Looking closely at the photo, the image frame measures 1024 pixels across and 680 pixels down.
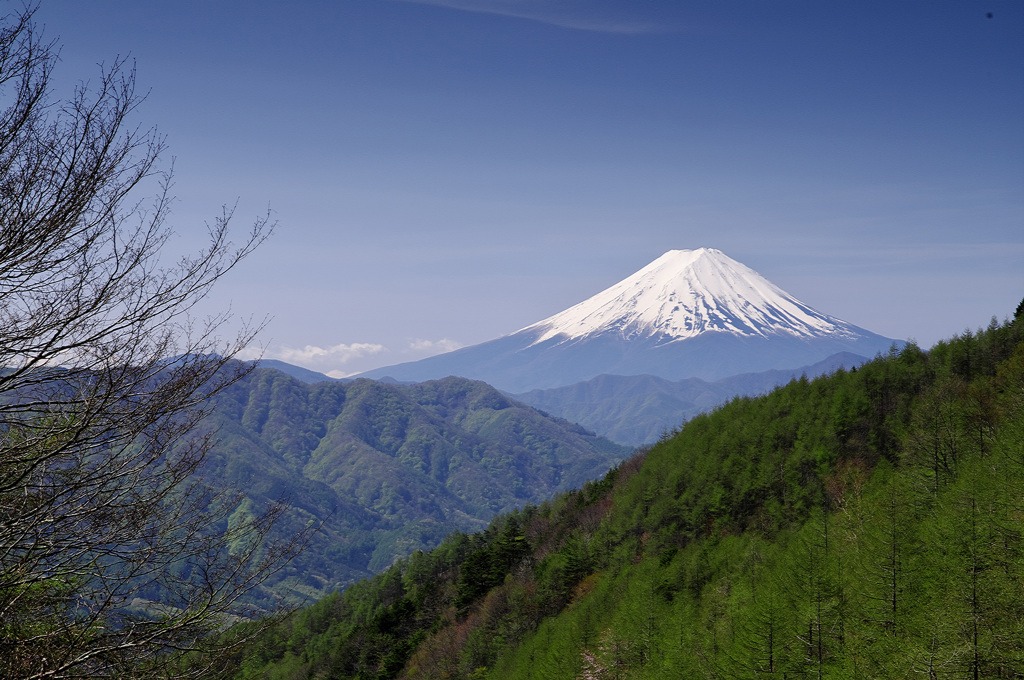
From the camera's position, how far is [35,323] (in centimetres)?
707

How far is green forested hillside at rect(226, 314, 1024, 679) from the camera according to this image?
25.8m

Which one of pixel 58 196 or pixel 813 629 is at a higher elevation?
pixel 58 196

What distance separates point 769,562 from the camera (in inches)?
1588

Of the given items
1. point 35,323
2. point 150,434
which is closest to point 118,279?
point 35,323

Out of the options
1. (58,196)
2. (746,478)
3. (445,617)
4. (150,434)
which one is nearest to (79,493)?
(150,434)

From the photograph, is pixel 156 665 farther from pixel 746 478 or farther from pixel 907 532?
pixel 746 478

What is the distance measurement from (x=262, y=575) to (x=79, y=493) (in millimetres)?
2447

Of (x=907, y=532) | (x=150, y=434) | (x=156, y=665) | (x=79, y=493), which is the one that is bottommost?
(x=907, y=532)

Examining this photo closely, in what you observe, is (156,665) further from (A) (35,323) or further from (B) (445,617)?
(B) (445,617)

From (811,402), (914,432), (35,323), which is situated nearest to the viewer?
(35,323)

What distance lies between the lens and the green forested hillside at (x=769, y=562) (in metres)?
25.8

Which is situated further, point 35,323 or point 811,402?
point 811,402

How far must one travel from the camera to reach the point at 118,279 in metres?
7.40

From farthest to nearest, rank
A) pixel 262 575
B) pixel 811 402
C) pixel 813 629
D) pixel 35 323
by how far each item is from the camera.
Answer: pixel 811 402, pixel 813 629, pixel 262 575, pixel 35 323
